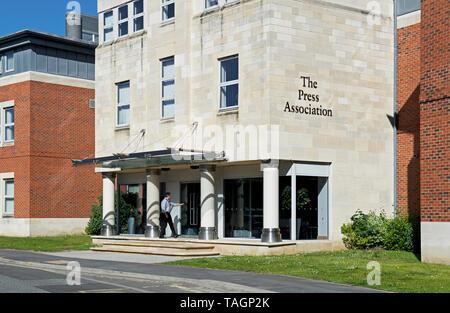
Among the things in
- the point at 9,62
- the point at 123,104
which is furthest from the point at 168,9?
the point at 9,62

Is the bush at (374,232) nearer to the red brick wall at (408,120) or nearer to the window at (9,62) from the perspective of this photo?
the red brick wall at (408,120)

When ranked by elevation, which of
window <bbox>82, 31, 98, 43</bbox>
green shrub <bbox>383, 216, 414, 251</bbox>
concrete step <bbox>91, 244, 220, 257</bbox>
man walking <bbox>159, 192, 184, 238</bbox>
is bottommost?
concrete step <bbox>91, 244, 220, 257</bbox>

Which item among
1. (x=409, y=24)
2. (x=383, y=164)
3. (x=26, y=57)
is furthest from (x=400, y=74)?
(x=26, y=57)

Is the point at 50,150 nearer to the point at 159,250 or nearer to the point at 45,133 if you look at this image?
the point at 45,133

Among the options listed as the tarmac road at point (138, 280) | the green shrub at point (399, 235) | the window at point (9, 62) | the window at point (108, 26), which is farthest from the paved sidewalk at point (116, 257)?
the window at point (9, 62)

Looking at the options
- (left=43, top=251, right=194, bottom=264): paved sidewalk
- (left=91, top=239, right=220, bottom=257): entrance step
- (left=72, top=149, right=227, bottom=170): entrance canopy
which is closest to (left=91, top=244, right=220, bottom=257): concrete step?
(left=91, top=239, right=220, bottom=257): entrance step

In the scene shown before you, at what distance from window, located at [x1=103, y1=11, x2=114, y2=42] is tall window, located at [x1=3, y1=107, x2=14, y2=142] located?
9969 millimetres

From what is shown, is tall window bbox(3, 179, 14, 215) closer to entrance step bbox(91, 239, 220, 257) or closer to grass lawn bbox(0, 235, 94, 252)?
grass lawn bbox(0, 235, 94, 252)

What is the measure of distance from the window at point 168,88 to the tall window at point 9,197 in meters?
14.6

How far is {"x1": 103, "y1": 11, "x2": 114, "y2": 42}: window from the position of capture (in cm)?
3070

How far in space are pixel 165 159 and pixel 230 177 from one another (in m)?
2.53

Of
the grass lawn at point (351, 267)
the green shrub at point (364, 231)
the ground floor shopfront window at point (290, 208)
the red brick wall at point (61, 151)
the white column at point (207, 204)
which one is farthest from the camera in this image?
the red brick wall at point (61, 151)

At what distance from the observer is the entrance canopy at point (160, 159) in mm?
24000

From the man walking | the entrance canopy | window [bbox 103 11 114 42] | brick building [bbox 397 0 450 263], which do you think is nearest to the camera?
brick building [bbox 397 0 450 263]
